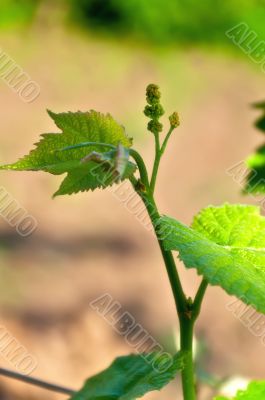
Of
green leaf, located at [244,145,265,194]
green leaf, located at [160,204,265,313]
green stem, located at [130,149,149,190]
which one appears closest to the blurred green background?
green leaf, located at [244,145,265,194]

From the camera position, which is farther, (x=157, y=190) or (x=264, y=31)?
(x=264, y=31)

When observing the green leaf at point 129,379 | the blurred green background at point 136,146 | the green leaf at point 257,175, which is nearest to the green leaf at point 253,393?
the green leaf at point 129,379

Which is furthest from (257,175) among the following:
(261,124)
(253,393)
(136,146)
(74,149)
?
(136,146)

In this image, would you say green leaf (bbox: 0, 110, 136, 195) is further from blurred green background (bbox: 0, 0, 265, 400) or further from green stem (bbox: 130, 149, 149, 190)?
blurred green background (bbox: 0, 0, 265, 400)

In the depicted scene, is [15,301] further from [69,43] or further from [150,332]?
[69,43]

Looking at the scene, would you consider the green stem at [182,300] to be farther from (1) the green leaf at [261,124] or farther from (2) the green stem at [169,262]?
(1) the green leaf at [261,124]

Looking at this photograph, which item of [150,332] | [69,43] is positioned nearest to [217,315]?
[150,332]

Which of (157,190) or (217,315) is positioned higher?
(157,190)

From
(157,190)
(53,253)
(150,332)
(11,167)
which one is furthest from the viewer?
(157,190)
